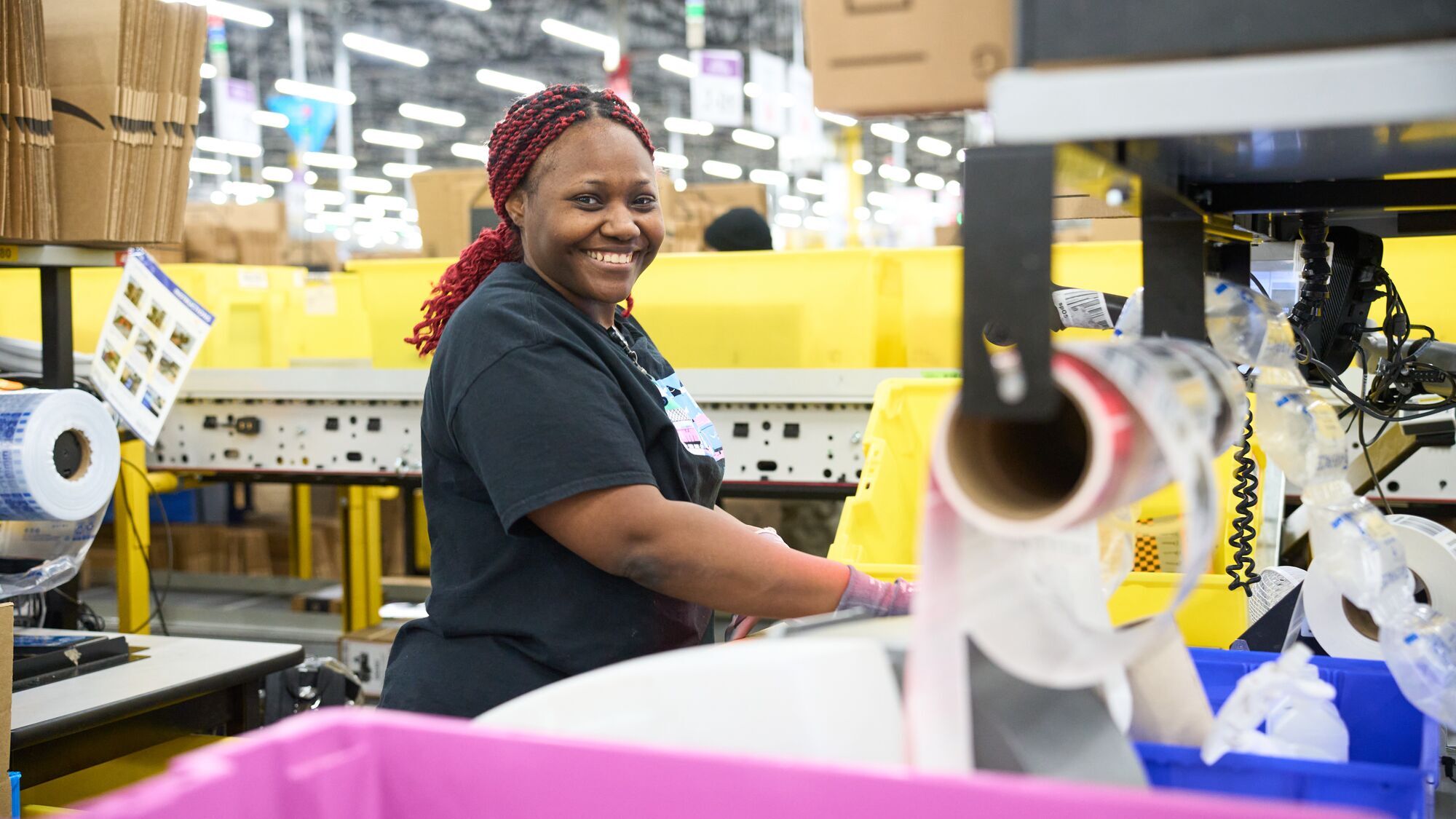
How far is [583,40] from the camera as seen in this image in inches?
475

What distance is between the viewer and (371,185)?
19938 millimetres

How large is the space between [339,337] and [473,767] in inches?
166

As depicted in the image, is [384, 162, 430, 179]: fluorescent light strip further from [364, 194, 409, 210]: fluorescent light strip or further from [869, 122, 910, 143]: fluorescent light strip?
[869, 122, 910, 143]: fluorescent light strip

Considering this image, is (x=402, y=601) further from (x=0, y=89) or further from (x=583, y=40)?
(x=583, y=40)

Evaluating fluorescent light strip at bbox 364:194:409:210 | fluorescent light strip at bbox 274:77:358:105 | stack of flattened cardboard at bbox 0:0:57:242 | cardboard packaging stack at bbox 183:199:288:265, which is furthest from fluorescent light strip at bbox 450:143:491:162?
stack of flattened cardboard at bbox 0:0:57:242

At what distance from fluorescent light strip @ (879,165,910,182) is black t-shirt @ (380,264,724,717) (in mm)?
20288

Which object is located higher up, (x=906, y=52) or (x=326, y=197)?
(x=326, y=197)

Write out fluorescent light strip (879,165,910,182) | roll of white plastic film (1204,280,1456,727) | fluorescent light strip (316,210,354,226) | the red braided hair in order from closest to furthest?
roll of white plastic film (1204,280,1456,727), the red braided hair, fluorescent light strip (316,210,354,226), fluorescent light strip (879,165,910,182)

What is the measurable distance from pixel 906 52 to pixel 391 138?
63.1ft

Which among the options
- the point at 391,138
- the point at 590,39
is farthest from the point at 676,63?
the point at 391,138

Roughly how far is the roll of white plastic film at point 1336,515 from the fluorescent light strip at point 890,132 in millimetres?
16690

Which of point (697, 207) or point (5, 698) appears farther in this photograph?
point (697, 207)

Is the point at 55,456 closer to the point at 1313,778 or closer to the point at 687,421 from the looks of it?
the point at 687,421

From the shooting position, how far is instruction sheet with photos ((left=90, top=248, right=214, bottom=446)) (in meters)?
2.58
